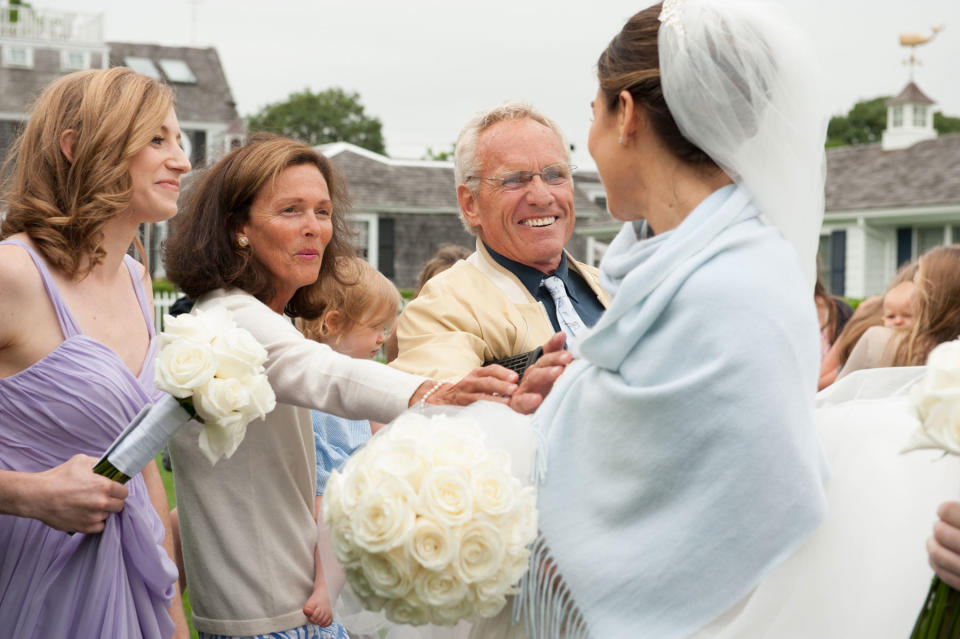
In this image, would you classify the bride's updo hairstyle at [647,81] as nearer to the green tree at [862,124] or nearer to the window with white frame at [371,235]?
the window with white frame at [371,235]

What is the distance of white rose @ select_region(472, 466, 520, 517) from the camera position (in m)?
2.15

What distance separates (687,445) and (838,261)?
31.0 m

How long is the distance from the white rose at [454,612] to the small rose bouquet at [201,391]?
0.70 m

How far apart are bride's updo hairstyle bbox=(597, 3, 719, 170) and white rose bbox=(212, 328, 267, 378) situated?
3.56ft

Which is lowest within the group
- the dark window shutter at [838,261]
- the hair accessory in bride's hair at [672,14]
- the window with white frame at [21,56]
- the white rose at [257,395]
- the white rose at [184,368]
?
the dark window shutter at [838,261]

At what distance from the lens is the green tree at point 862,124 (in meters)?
67.9

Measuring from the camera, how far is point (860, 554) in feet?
7.92

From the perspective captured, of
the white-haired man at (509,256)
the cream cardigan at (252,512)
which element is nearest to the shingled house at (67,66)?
the white-haired man at (509,256)

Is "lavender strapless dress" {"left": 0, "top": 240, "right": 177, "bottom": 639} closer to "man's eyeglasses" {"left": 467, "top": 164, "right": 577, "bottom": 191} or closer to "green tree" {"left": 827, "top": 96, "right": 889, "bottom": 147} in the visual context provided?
"man's eyeglasses" {"left": 467, "top": 164, "right": 577, "bottom": 191}

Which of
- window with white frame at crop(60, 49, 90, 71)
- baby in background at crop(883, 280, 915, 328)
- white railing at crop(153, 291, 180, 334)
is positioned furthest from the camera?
window with white frame at crop(60, 49, 90, 71)

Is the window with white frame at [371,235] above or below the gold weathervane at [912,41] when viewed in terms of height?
below

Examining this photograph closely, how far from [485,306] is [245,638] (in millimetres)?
1349

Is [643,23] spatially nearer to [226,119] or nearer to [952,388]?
[952,388]

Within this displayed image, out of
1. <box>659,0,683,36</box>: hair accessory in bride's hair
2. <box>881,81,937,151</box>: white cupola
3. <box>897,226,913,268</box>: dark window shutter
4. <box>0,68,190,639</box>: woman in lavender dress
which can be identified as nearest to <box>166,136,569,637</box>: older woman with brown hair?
<box>0,68,190,639</box>: woman in lavender dress
